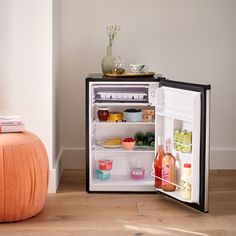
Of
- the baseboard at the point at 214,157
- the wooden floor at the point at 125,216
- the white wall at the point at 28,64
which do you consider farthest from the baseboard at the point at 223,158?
the white wall at the point at 28,64

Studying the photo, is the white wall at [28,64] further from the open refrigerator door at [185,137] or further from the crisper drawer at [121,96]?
the open refrigerator door at [185,137]

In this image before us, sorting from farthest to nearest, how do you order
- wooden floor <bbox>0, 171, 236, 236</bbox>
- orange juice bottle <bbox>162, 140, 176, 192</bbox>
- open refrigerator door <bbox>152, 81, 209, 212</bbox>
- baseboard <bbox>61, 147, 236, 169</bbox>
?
baseboard <bbox>61, 147, 236, 169</bbox> → orange juice bottle <bbox>162, 140, 176, 192</bbox> → open refrigerator door <bbox>152, 81, 209, 212</bbox> → wooden floor <bbox>0, 171, 236, 236</bbox>

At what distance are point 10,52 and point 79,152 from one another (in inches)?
44.0

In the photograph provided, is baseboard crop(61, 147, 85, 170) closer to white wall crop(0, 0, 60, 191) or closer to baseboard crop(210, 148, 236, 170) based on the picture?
white wall crop(0, 0, 60, 191)

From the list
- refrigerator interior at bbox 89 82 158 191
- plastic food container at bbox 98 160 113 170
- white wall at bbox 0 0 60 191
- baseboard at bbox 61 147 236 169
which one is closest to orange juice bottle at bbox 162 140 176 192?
refrigerator interior at bbox 89 82 158 191

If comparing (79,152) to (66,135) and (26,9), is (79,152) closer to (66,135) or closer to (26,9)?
(66,135)

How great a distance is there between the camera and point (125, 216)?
3.30 m

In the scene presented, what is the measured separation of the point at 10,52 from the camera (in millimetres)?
3711

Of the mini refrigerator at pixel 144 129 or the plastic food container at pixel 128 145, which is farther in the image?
the plastic food container at pixel 128 145

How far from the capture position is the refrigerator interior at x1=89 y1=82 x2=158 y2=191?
12.6 feet

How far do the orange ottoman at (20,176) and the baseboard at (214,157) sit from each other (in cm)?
119

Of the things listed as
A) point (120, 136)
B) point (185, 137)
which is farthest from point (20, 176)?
point (120, 136)

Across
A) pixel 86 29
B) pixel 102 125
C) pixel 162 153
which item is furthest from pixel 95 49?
pixel 162 153

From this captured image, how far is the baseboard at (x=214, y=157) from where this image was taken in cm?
446
